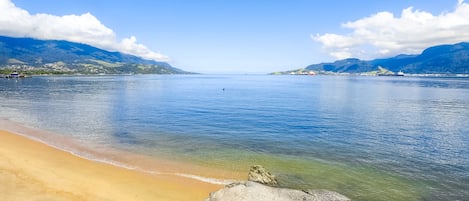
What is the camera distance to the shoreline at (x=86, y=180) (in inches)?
899

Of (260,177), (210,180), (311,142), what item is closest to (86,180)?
(210,180)

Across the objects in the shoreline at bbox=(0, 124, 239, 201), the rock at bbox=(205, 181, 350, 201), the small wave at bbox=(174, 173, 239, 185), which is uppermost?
the rock at bbox=(205, 181, 350, 201)

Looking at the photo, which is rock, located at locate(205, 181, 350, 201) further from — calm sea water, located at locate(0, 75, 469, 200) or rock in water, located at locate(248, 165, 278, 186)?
calm sea water, located at locate(0, 75, 469, 200)

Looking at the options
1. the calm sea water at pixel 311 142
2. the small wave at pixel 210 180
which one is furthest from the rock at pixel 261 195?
the small wave at pixel 210 180

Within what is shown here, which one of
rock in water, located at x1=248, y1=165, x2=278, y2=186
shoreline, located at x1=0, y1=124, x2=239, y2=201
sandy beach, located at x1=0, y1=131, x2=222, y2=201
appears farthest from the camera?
rock in water, located at x1=248, y1=165, x2=278, y2=186

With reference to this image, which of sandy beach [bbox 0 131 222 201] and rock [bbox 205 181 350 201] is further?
sandy beach [bbox 0 131 222 201]

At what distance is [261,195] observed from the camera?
1773 cm

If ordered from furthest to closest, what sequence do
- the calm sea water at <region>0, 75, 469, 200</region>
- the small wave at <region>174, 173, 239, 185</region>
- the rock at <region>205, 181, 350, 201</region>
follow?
the calm sea water at <region>0, 75, 469, 200</region>, the small wave at <region>174, 173, 239, 185</region>, the rock at <region>205, 181, 350, 201</region>

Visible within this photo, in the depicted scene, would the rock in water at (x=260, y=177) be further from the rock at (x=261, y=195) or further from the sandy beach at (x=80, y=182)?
the rock at (x=261, y=195)

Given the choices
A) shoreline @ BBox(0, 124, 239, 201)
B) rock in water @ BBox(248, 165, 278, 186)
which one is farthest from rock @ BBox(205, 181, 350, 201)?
shoreline @ BBox(0, 124, 239, 201)

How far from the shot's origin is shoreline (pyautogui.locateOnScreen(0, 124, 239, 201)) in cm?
2283

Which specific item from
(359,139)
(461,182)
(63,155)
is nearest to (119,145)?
(63,155)

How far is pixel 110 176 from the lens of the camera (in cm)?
2738

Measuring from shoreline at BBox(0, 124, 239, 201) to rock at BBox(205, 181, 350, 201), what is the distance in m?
6.00
